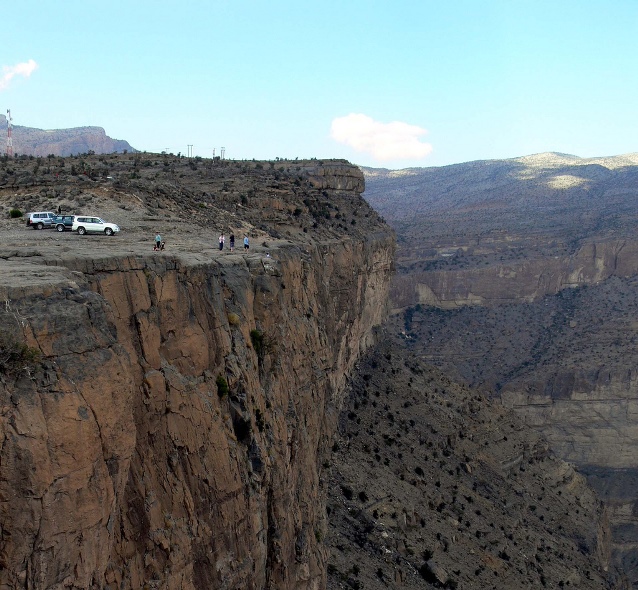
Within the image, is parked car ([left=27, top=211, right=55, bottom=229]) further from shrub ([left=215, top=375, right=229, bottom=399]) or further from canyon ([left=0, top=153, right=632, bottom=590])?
shrub ([left=215, top=375, right=229, bottom=399])

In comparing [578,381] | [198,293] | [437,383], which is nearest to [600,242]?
[578,381]

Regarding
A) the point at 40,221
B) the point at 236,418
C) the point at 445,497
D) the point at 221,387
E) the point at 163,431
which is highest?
the point at 40,221

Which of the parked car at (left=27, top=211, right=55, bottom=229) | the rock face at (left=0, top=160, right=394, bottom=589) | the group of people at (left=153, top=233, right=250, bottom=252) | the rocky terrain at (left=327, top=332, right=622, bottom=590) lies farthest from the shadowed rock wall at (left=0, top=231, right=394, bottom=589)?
the rocky terrain at (left=327, top=332, right=622, bottom=590)

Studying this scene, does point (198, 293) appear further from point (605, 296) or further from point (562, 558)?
point (605, 296)

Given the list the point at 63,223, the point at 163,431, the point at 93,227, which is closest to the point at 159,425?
the point at 163,431

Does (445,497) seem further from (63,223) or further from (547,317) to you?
(547,317)

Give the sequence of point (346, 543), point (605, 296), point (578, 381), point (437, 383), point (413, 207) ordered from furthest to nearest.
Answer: point (413, 207)
point (605, 296)
point (578, 381)
point (437, 383)
point (346, 543)

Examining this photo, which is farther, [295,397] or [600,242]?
[600,242]

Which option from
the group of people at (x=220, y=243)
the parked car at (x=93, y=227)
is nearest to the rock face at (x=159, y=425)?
the group of people at (x=220, y=243)
